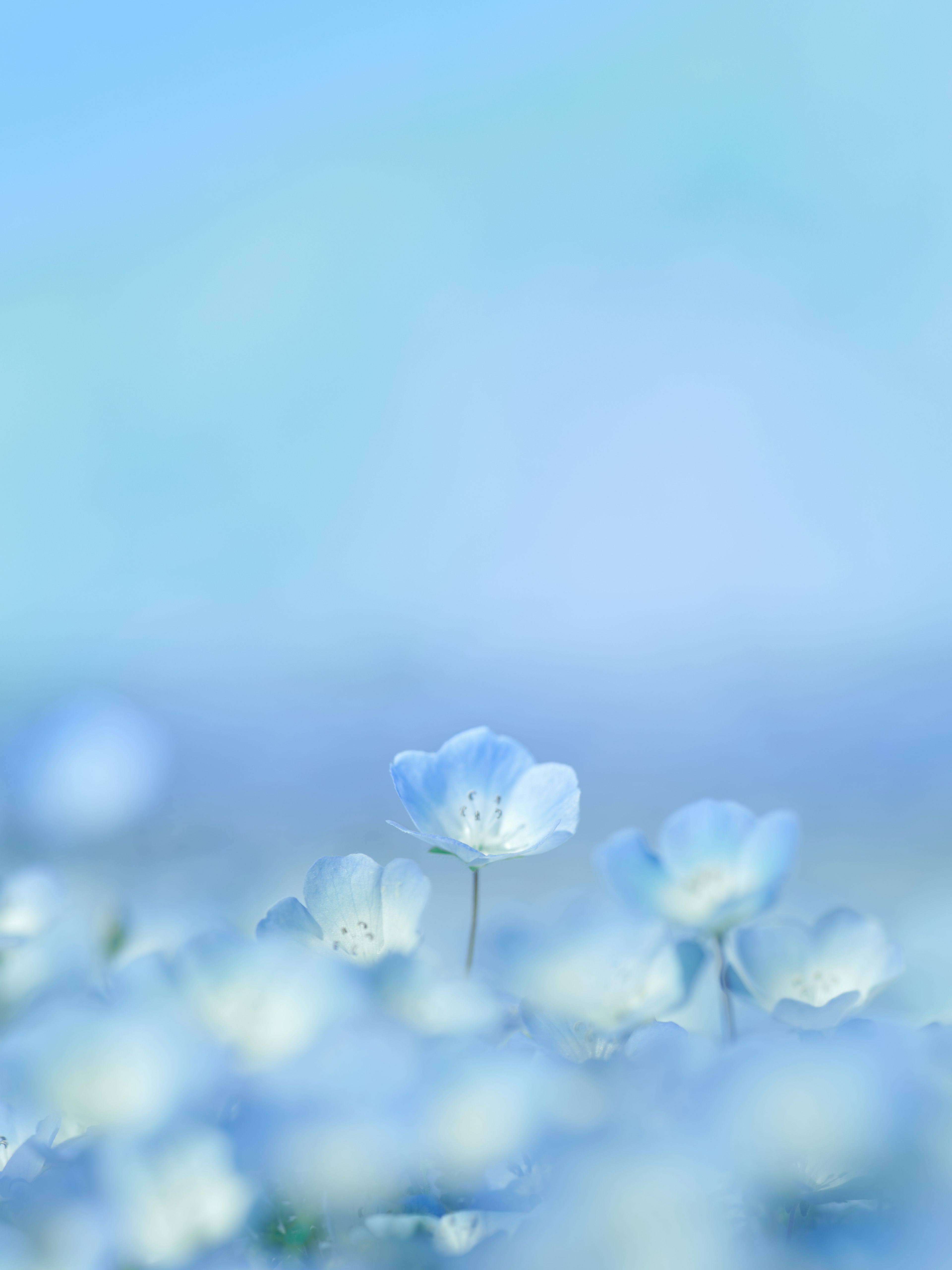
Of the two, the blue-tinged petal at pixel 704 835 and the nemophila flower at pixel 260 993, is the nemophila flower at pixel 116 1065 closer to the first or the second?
the nemophila flower at pixel 260 993

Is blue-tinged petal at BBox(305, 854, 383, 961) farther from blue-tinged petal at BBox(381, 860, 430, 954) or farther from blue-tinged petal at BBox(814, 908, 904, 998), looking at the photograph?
blue-tinged petal at BBox(814, 908, 904, 998)

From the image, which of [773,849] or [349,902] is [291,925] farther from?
[773,849]

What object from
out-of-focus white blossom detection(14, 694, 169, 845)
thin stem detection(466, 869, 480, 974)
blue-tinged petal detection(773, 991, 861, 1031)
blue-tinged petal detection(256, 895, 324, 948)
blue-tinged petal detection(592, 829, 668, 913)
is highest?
blue-tinged petal detection(592, 829, 668, 913)

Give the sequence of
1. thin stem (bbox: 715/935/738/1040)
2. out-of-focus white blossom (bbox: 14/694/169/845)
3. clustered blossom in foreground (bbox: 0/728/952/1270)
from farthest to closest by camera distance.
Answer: out-of-focus white blossom (bbox: 14/694/169/845) < thin stem (bbox: 715/935/738/1040) < clustered blossom in foreground (bbox: 0/728/952/1270)

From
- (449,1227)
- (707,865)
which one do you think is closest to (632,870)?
(707,865)

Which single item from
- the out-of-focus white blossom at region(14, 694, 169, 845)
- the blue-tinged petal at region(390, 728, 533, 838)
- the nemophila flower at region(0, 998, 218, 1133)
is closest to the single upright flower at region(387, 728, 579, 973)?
the blue-tinged petal at region(390, 728, 533, 838)

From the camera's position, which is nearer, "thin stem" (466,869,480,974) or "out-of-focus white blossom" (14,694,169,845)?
→ "thin stem" (466,869,480,974)
